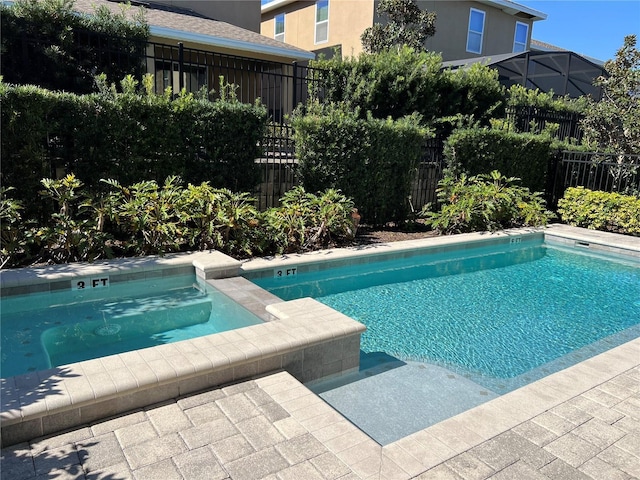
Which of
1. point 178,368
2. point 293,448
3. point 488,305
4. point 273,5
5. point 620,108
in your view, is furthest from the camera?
point 273,5

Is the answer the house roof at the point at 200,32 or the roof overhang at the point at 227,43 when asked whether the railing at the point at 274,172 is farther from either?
the house roof at the point at 200,32

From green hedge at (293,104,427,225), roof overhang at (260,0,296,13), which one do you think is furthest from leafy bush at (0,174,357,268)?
roof overhang at (260,0,296,13)

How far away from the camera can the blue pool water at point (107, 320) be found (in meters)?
4.32

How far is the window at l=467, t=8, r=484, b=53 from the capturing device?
20438 millimetres

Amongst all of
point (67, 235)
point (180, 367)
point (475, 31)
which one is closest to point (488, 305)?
point (180, 367)

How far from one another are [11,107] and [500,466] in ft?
22.2

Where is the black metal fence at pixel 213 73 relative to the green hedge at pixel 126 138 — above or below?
above

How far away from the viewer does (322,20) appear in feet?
65.9

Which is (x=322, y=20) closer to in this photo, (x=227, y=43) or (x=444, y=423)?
(x=227, y=43)

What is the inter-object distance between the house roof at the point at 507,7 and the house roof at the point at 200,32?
7.54m

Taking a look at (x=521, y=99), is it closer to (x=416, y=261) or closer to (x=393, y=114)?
(x=393, y=114)

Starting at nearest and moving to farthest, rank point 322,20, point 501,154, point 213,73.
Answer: point 501,154, point 213,73, point 322,20

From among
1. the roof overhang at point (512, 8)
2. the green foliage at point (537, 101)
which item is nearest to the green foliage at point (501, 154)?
the green foliage at point (537, 101)

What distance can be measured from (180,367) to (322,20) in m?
19.9
